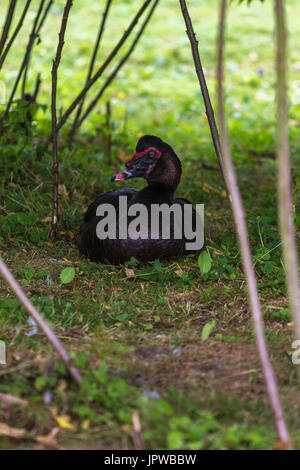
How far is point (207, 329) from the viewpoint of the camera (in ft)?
10.0

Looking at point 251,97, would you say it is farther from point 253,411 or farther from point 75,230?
point 253,411

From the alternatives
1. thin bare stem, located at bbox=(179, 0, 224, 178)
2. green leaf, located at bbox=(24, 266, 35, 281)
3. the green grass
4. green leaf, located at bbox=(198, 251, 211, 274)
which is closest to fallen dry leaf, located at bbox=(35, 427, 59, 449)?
the green grass

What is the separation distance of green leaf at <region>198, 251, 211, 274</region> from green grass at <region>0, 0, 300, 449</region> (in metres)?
0.04

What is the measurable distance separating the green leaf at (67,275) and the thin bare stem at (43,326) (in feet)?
3.55

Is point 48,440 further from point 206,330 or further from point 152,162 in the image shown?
point 152,162

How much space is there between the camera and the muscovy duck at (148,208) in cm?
389

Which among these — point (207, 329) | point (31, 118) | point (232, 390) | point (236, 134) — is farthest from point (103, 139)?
point (232, 390)

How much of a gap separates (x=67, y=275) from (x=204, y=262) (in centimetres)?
82

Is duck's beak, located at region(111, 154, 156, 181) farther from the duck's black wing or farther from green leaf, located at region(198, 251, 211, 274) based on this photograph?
green leaf, located at region(198, 251, 211, 274)

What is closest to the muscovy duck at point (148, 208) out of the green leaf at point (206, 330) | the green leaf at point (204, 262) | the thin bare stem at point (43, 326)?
the green leaf at point (204, 262)

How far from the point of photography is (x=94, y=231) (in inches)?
158

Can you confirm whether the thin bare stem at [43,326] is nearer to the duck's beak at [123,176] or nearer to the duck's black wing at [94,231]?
the duck's black wing at [94,231]
